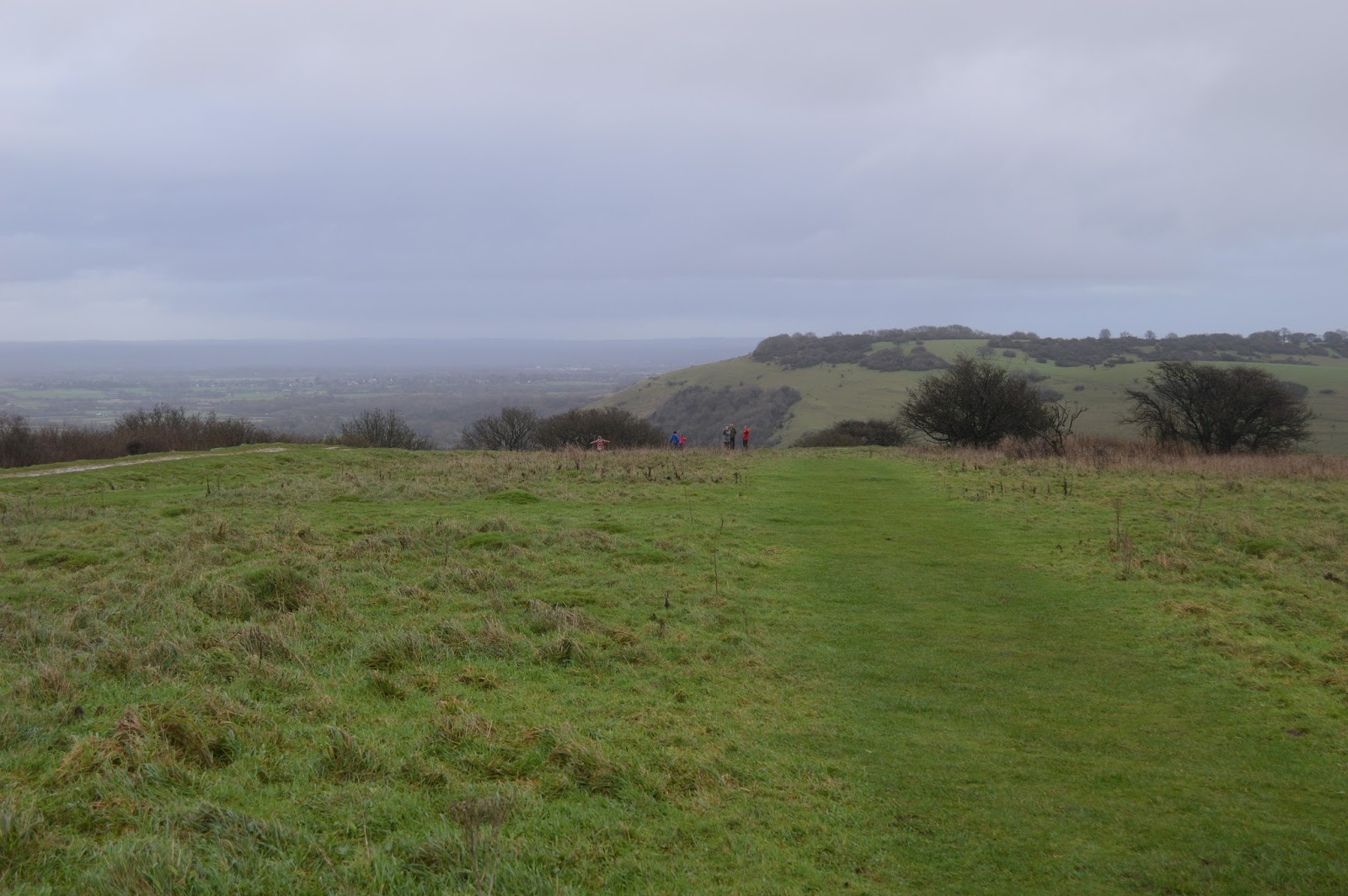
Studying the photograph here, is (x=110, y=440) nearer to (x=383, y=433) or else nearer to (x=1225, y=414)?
(x=383, y=433)

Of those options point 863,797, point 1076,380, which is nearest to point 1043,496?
point 863,797

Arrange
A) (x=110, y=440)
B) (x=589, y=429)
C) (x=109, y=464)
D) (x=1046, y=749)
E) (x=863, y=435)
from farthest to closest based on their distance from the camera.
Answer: (x=863, y=435)
(x=589, y=429)
(x=110, y=440)
(x=109, y=464)
(x=1046, y=749)

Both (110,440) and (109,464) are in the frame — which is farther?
(110,440)

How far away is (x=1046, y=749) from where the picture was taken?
650 cm

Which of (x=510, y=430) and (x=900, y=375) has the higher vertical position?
(x=900, y=375)

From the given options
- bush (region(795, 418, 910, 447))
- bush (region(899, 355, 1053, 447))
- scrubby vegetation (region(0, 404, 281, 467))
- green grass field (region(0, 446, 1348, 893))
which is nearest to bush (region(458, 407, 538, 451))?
scrubby vegetation (region(0, 404, 281, 467))

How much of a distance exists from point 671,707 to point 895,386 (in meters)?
120

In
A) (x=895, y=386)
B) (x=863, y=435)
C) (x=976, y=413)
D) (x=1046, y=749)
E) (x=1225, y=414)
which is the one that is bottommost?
(x=863, y=435)

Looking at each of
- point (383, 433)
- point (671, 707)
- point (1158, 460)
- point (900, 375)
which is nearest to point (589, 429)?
point (383, 433)

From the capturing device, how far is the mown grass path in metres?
4.88

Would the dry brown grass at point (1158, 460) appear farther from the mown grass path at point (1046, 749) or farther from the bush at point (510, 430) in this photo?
the bush at point (510, 430)

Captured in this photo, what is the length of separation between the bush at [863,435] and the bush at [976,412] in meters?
17.0

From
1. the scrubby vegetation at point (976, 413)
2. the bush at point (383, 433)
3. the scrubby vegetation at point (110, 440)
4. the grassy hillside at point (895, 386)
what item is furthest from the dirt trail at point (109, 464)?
the grassy hillside at point (895, 386)

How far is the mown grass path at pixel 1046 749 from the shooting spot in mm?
4879
